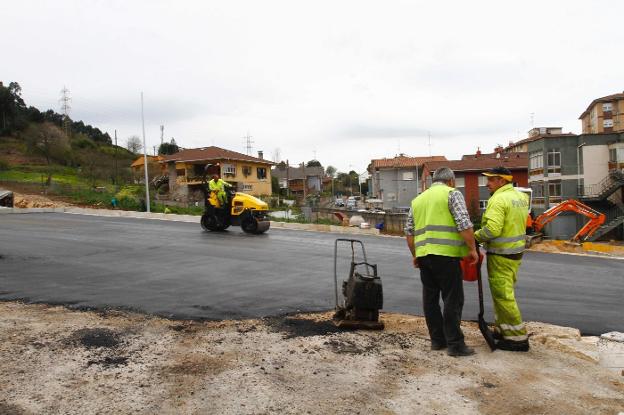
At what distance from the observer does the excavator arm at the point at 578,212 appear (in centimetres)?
2006

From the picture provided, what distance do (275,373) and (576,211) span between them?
2023cm

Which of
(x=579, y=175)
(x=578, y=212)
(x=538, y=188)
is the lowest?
(x=578, y=212)

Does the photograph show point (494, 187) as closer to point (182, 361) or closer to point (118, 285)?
point (182, 361)

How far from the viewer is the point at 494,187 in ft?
17.2

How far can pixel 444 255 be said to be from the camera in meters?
4.75

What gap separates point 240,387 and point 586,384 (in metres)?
2.73

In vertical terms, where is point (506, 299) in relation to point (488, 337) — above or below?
above

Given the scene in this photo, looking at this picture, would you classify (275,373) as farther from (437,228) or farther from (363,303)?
(437,228)

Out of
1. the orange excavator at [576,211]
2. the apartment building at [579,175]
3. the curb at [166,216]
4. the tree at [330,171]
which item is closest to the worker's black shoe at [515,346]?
the curb at [166,216]

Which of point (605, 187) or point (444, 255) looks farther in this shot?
point (605, 187)

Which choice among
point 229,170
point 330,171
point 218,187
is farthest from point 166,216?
point 330,171

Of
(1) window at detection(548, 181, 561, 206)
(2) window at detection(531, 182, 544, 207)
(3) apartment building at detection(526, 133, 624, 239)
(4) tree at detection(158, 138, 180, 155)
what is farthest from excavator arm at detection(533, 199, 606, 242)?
(4) tree at detection(158, 138, 180, 155)

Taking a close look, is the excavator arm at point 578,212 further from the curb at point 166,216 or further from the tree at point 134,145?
the tree at point 134,145

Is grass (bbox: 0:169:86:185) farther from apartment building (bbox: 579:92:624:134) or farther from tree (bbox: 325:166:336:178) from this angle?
tree (bbox: 325:166:336:178)
